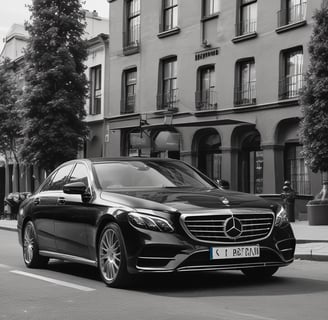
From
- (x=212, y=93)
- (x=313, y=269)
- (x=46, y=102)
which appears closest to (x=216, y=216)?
(x=313, y=269)

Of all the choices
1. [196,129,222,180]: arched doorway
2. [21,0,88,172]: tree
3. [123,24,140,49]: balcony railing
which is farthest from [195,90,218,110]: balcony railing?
[123,24,140,49]: balcony railing

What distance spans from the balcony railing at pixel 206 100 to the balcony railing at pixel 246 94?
1.08 meters

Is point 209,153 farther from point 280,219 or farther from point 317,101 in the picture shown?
point 280,219

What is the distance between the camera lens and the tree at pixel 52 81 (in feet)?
95.7

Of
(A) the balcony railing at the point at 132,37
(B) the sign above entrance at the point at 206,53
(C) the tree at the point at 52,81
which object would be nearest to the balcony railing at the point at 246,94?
(B) the sign above entrance at the point at 206,53

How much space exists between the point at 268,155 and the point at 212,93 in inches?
152

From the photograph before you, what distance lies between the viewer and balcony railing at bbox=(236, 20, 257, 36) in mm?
26516

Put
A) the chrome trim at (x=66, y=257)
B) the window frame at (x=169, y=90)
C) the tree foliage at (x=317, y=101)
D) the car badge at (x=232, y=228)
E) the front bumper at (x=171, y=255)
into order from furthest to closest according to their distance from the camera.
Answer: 1. the window frame at (x=169, y=90)
2. the tree foliage at (x=317, y=101)
3. the chrome trim at (x=66, y=257)
4. the car badge at (x=232, y=228)
5. the front bumper at (x=171, y=255)

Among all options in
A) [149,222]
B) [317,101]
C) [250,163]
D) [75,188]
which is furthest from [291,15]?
[149,222]

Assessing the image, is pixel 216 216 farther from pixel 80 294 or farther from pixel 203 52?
pixel 203 52

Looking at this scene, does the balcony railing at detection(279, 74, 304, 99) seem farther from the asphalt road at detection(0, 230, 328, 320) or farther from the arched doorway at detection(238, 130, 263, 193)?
the asphalt road at detection(0, 230, 328, 320)

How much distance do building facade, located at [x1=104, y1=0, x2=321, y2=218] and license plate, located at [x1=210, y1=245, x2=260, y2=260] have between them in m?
16.3

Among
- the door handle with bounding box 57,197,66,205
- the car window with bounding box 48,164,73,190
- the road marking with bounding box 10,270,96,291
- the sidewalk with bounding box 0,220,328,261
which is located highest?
the car window with bounding box 48,164,73,190

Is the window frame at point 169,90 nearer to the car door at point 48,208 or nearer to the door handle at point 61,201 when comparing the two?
the car door at point 48,208
